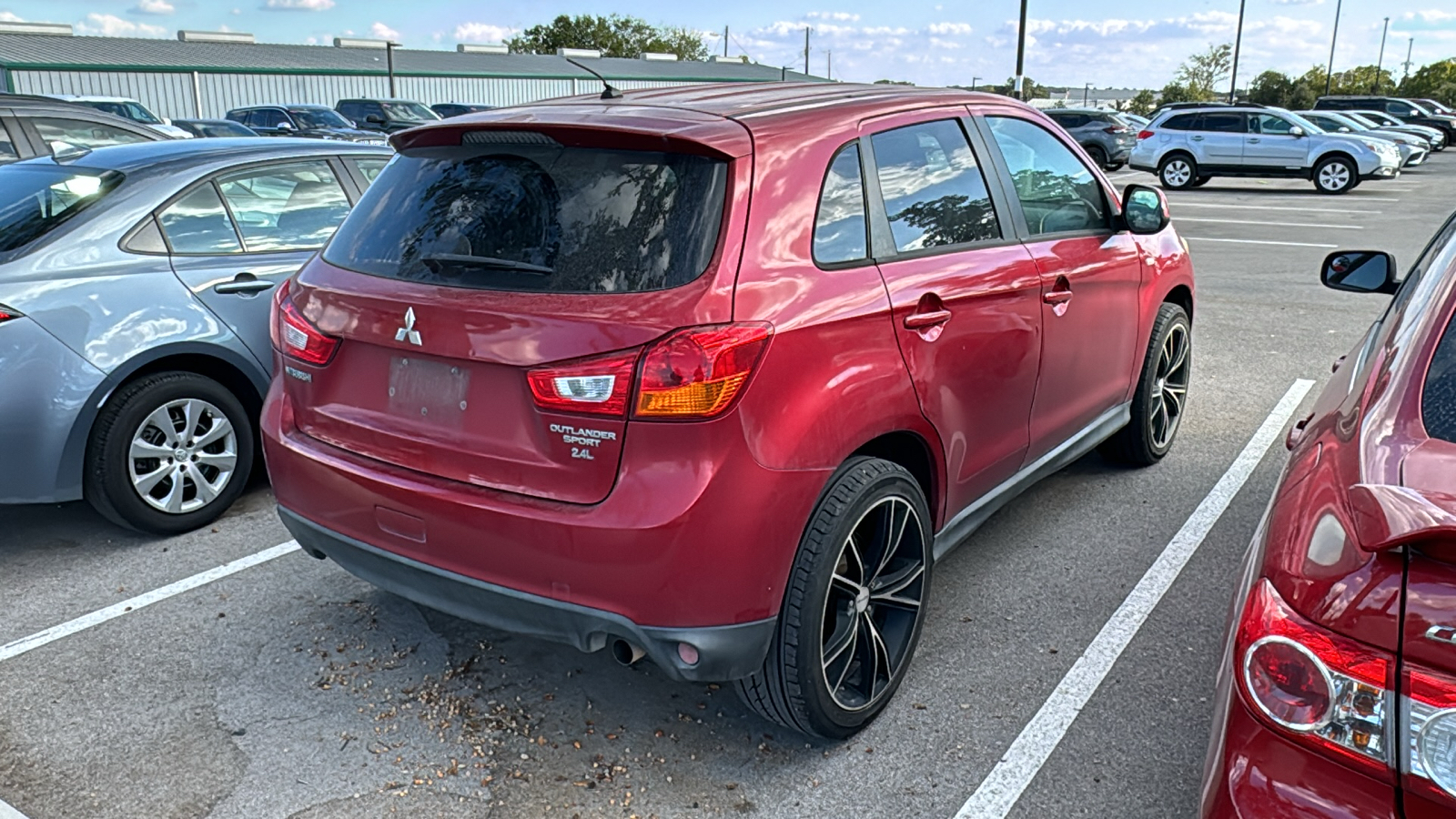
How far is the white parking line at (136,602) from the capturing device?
3.57 metres

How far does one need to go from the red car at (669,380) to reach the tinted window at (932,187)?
0.04 ft

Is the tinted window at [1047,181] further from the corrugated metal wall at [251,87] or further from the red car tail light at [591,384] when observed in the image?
the corrugated metal wall at [251,87]

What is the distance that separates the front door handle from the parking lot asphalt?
949 mm

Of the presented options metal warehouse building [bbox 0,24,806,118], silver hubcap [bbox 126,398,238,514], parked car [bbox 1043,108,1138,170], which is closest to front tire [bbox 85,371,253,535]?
silver hubcap [bbox 126,398,238,514]

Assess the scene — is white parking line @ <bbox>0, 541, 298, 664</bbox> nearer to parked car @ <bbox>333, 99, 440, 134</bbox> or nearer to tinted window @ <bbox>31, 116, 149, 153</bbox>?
tinted window @ <bbox>31, 116, 149, 153</bbox>

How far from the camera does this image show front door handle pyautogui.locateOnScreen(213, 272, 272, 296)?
4539mm

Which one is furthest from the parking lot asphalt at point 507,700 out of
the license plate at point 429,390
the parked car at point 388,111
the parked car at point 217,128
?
the parked car at point 388,111

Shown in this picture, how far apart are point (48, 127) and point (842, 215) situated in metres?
8.71

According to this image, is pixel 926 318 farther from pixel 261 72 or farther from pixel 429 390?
pixel 261 72

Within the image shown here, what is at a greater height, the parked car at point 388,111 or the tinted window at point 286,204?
the parked car at point 388,111

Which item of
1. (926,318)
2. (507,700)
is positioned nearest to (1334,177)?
(926,318)

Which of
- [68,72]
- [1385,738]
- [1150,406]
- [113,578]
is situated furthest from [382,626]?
[68,72]

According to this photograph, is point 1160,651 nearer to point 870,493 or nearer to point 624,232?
point 870,493

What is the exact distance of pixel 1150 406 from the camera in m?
4.99
